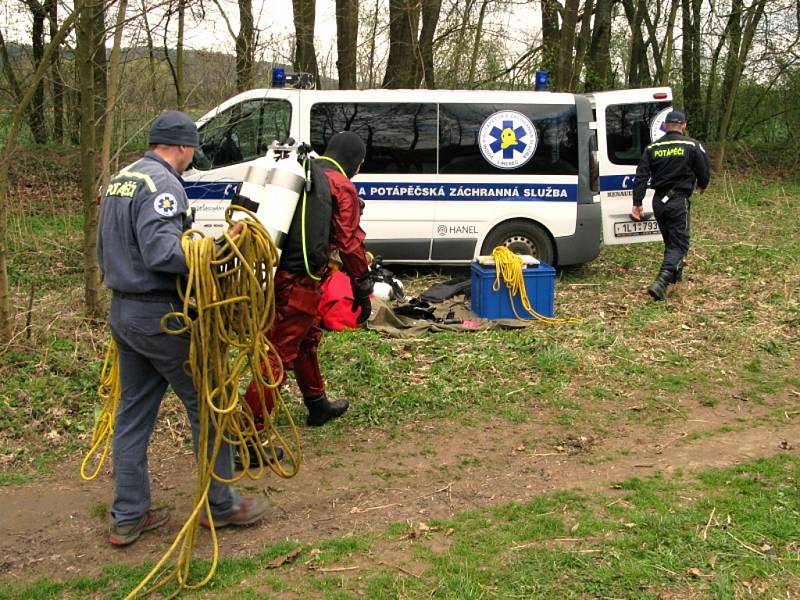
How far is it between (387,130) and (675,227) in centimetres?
334

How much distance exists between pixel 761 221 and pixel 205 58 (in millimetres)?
9687

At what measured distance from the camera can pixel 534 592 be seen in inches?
133

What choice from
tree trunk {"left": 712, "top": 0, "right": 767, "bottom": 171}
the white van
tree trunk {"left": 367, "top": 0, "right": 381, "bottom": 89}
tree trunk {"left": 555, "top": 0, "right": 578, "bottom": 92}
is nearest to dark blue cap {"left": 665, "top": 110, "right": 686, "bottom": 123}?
the white van

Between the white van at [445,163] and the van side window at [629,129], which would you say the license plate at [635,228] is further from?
the van side window at [629,129]

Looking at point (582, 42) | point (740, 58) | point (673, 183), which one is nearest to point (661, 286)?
point (673, 183)

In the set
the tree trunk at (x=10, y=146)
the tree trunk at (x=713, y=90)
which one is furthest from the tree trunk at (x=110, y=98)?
the tree trunk at (x=713, y=90)

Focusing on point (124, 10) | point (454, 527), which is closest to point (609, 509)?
point (454, 527)

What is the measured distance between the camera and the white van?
9.27 metres

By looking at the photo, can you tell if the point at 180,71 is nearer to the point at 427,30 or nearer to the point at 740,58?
the point at 427,30

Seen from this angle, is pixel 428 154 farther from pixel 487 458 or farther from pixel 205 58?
pixel 487 458

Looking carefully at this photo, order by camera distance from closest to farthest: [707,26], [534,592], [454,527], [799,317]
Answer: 1. [534,592]
2. [454,527]
3. [799,317]
4. [707,26]

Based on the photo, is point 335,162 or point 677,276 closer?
point 335,162

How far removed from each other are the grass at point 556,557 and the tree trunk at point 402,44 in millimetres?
11696

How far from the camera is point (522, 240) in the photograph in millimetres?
9680
